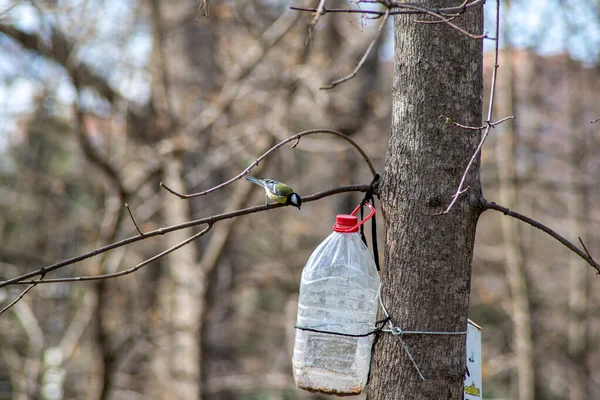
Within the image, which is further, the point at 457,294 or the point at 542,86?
the point at 542,86

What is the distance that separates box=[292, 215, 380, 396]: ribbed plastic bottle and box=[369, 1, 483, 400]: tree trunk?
145 mm

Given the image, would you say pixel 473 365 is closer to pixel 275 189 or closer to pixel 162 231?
pixel 162 231

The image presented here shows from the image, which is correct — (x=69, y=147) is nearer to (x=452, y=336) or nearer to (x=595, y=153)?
(x=595, y=153)

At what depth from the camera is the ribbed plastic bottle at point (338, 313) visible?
74.7 inches

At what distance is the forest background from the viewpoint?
579cm

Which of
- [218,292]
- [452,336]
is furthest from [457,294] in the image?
[218,292]

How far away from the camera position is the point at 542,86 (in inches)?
340

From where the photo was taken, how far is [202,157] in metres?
6.62

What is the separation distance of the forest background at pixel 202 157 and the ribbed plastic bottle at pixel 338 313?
10.8 ft

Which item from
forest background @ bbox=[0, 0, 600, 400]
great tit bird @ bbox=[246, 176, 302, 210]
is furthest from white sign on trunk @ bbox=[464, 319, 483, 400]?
forest background @ bbox=[0, 0, 600, 400]

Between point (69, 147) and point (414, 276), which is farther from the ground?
point (69, 147)

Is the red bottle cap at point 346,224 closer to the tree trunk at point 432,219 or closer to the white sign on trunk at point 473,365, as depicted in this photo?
the tree trunk at point 432,219

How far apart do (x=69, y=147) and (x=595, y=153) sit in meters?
7.89

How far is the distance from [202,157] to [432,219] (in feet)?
16.8
